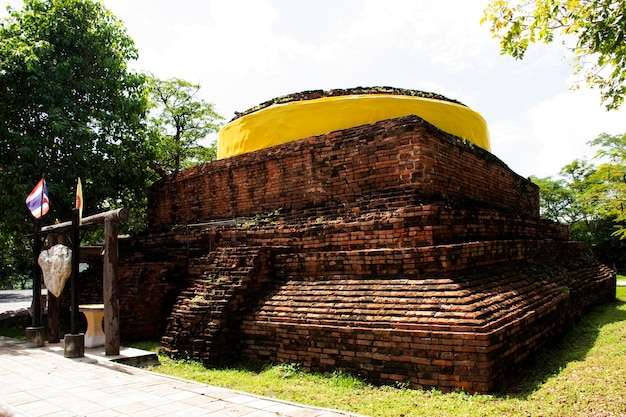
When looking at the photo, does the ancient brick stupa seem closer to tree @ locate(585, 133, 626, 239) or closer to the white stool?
the white stool

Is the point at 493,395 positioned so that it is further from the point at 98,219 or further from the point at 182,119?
the point at 182,119

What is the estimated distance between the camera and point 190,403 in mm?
4227

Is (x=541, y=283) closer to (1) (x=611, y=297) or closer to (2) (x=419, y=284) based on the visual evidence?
(2) (x=419, y=284)

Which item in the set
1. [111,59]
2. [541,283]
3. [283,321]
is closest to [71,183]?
[111,59]

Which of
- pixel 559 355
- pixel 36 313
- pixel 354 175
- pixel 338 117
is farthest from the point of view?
pixel 338 117

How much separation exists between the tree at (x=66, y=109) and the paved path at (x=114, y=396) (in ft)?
15.6

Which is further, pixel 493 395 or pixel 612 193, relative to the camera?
pixel 612 193

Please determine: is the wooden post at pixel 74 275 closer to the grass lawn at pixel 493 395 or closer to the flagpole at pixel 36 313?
the flagpole at pixel 36 313

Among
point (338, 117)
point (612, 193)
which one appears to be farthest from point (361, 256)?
point (612, 193)

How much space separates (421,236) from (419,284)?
0.71 meters

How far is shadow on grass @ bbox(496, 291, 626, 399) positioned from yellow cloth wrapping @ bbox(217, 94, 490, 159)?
3799mm

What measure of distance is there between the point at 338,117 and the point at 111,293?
4.64 metres

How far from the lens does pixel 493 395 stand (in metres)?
4.12

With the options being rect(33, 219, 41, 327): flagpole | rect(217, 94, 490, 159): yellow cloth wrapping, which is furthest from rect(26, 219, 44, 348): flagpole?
rect(217, 94, 490, 159): yellow cloth wrapping
